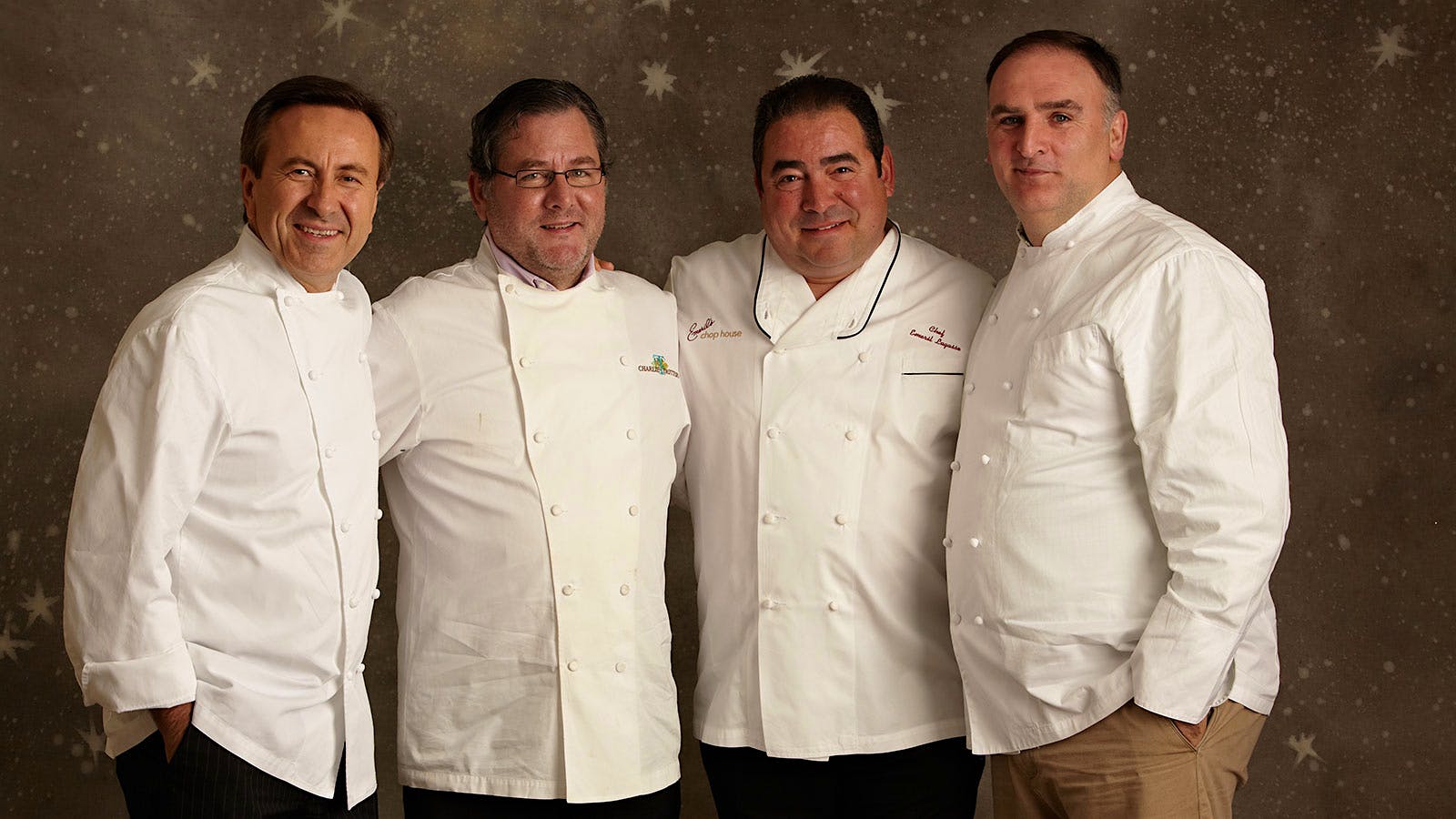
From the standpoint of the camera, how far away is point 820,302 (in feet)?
8.42

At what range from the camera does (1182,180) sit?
3430 mm

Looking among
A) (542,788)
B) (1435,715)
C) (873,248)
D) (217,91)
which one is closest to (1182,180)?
(873,248)

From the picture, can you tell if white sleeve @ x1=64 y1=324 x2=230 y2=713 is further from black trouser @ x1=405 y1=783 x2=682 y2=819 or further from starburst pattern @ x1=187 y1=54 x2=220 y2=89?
starburst pattern @ x1=187 y1=54 x2=220 y2=89

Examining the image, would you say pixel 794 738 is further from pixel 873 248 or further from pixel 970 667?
pixel 873 248

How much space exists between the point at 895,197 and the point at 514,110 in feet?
4.58

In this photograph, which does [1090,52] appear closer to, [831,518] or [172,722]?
[831,518]

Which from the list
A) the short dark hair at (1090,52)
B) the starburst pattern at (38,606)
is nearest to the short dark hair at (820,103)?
the short dark hair at (1090,52)

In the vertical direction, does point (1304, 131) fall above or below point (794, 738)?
above

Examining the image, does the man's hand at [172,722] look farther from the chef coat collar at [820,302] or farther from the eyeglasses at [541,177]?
the chef coat collar at [820,302]

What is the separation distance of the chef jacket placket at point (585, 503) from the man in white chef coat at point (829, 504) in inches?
9.2

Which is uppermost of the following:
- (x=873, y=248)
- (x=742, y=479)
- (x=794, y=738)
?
(x=873, y=248)

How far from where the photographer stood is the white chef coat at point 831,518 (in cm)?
246

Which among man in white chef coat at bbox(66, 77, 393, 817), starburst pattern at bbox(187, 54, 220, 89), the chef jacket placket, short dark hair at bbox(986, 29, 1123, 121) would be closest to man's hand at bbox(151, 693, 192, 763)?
man in white chef coat at bbox(66, 77, 393, 817)

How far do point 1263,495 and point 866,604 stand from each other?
2.60ft
